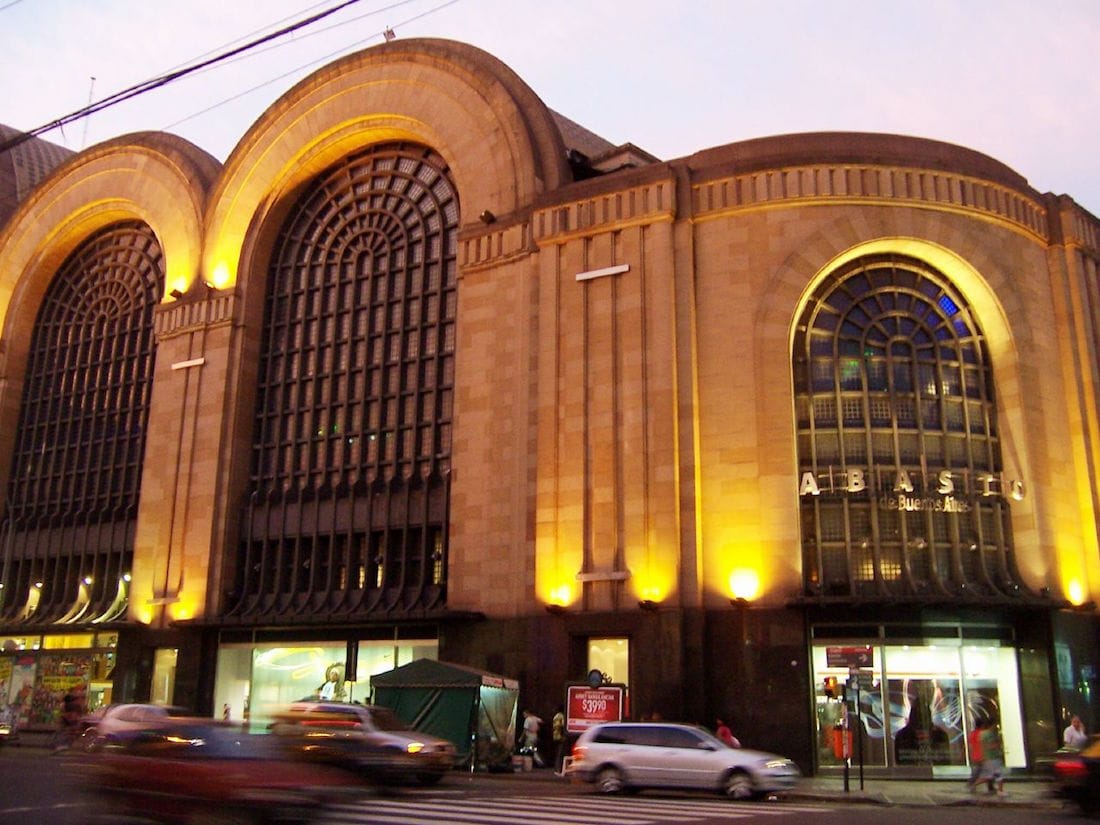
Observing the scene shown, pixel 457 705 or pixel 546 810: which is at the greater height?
pixel 457 705

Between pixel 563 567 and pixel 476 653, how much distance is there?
13.2 ft

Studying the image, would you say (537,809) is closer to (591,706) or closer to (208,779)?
(208,779)

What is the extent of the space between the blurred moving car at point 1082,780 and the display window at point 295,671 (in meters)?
20.7

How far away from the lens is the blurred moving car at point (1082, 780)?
1694cm

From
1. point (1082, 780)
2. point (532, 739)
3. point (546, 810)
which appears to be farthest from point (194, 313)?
point (1082, 780)

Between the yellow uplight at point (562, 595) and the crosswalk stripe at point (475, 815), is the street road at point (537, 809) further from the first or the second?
the yellow uplight at point (562, 595)

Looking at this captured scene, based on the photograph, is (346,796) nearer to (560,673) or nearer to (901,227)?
(560,673)

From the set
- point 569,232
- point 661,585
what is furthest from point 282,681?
point 569,232

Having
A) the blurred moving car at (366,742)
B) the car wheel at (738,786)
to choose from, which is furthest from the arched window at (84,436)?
the car wheel at (738,786)

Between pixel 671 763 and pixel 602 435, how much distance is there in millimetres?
11676

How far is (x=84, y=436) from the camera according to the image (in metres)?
46.7

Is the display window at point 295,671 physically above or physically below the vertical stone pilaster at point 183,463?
below

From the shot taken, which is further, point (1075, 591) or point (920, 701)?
point (1075, 591)

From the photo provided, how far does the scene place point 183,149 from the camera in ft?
153
